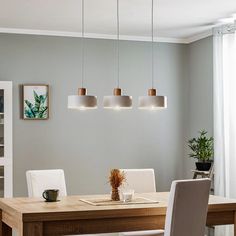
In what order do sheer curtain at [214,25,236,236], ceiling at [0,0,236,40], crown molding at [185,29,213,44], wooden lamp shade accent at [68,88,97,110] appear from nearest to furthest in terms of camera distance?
wooden lamp shade accent at [68,88,97,110]
ceiling at [0,0,236,40]
sheer curtain at [214,25,236,236]
crown molding at [185,29,213,44]

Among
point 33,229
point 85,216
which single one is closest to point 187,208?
point 85,216

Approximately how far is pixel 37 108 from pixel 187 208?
3084mm

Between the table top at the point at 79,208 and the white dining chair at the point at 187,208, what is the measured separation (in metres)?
0.24

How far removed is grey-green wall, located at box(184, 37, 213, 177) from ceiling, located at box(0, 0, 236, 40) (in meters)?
0.24

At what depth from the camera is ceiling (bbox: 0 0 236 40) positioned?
17.7 feet

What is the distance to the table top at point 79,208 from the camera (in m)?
4.05

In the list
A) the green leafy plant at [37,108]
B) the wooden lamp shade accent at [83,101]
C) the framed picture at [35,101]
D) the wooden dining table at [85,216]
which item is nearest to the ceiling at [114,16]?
the framed picture at [35,101]

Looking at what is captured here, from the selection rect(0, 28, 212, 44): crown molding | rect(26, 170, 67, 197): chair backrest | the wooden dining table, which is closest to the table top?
the wooden dining table

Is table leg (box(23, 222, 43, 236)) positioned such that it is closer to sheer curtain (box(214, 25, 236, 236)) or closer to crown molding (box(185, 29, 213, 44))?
sheer curtain (box(214, 25, 236, 236))

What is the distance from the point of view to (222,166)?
20.9 ft

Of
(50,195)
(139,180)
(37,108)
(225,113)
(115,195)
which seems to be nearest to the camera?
(50,195)

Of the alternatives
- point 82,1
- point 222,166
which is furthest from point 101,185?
point 82,1

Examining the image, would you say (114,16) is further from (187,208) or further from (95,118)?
(187,208)

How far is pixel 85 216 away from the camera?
4105mm
